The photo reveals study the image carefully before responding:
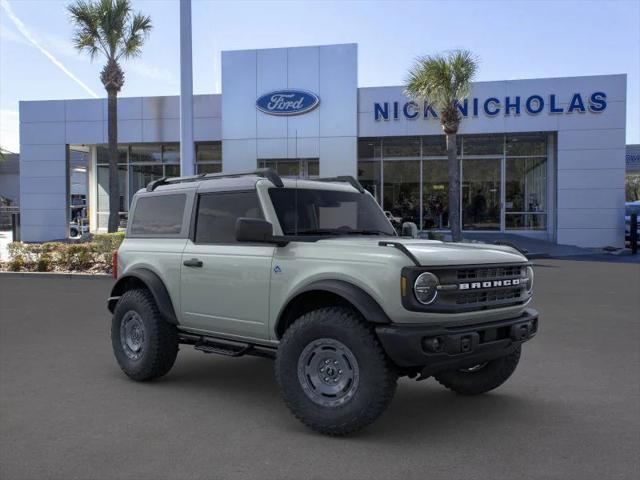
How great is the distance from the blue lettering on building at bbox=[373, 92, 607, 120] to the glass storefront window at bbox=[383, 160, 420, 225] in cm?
279

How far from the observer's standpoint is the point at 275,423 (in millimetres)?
4742

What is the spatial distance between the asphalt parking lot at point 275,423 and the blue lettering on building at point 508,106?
18.2 m

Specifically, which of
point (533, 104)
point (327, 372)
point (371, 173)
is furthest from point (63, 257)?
point (533, 104)

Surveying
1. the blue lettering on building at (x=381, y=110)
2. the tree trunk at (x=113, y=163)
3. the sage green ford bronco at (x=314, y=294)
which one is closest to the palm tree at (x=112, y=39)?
the tree trunk at (x=113, y=163)

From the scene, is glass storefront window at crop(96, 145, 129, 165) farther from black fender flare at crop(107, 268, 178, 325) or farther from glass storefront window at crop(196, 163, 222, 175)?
black fender flare at crop(107, 268, 178, 325)

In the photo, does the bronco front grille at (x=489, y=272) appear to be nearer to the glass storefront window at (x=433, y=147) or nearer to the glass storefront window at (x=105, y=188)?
the glass storefront window at (x=433, y=147)

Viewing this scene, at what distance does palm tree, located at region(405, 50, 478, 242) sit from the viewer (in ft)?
69.3

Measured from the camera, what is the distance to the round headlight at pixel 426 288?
4188mm

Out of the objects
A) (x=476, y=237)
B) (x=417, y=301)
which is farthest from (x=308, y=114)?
(x=417, y=301)

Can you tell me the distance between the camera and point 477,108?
24.6 metres

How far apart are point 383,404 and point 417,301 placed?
2.41 ft

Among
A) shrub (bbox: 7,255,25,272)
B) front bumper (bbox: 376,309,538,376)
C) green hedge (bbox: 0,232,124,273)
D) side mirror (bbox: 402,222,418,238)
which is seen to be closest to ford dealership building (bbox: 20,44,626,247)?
green hedge (bbox: 0,232,124,273)

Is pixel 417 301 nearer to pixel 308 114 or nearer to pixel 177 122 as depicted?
pixel 308 114

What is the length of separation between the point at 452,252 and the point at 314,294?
1088mm
